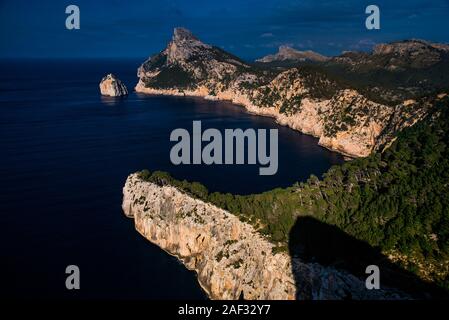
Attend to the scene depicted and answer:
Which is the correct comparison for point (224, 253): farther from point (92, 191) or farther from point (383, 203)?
point (92, 191)

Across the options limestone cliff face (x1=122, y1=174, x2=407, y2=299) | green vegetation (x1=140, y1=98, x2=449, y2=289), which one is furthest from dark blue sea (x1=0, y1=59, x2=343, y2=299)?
green vegetation (x1=140, y1=98, x2=449, y2=289)

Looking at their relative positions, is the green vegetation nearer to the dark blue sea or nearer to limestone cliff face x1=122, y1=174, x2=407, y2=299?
limestone cliff face x1=122, y1=174, x2=407, y2=299

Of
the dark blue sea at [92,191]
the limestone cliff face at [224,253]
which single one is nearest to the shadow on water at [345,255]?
the limestone cliff face at [224,253]

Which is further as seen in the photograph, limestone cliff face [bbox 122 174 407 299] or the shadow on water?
limestone cliff face [bbox 122 174 407 299]

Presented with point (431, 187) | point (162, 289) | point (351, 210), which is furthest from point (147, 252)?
point (431, 187)

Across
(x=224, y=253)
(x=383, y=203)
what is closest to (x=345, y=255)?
(x=383, y=203)

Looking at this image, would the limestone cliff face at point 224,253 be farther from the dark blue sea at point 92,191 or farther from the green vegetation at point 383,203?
the dark blue sea at point 92,191
